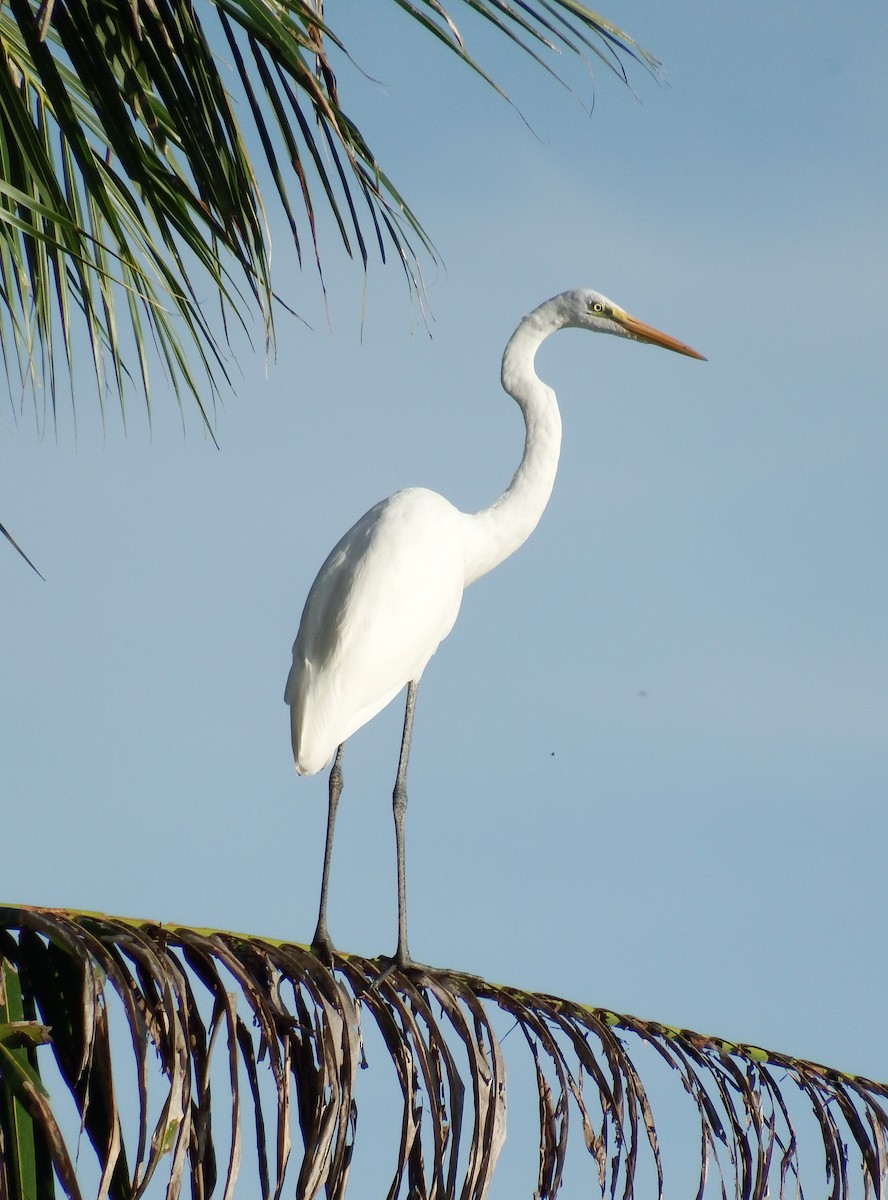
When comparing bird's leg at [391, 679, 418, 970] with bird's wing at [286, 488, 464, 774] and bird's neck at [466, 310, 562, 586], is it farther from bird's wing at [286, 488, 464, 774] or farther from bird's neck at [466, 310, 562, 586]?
bird's neck at [466, 310, 562, 586]

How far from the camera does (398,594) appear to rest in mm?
4598

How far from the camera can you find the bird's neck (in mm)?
5148

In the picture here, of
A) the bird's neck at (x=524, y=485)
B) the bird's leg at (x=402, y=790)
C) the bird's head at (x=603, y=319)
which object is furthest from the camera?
the bird's head at (x=603, y=319)

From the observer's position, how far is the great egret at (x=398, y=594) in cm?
432

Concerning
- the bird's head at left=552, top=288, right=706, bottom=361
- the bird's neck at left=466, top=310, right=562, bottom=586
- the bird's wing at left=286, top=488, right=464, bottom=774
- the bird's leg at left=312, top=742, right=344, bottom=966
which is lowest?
the bird's leg at left=312, top=742, right=344, bottom=966

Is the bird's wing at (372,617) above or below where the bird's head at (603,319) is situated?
below

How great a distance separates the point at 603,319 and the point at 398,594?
5.49ft

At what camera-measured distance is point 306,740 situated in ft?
13.8

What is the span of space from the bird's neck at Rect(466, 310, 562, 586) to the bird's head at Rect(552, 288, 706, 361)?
375 millimetres

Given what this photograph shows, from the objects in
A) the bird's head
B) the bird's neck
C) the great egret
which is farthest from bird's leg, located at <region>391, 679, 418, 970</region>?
the bird's head

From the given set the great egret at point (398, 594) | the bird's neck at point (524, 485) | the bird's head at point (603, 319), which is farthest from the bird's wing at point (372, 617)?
the bird's head at point (603, 319)

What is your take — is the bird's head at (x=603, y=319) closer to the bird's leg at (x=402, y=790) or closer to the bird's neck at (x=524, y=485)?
the bird's neck at (x=524, y=485)

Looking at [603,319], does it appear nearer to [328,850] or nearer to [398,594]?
[398,594]

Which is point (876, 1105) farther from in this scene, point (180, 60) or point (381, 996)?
point (180, 60)
